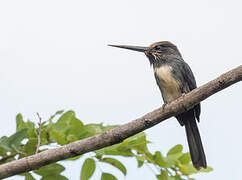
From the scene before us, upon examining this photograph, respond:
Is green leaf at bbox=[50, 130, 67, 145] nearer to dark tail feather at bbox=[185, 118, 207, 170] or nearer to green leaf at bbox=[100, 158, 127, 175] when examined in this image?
green leaf at bbox=[100, 158, 127, 175]

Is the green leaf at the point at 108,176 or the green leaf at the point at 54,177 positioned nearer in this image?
the green leaf at the point at 54,177

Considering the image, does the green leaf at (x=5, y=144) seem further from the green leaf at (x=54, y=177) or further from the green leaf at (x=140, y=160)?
the green leaf at (x=140, y=160)

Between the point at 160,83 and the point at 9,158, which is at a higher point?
the point at 160,83

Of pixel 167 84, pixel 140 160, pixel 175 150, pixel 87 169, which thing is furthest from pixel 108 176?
pixel 167 84

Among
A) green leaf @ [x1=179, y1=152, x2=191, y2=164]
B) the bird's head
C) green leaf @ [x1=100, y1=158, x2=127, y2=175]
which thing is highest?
the bird's head

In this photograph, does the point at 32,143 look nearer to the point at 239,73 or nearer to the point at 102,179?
the point at 102,179

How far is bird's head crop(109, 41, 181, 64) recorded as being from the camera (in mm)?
4527

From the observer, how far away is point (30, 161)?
6.81 feet

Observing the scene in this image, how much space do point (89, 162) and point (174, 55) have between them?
246 centimetres

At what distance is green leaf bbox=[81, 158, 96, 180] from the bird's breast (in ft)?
5.82

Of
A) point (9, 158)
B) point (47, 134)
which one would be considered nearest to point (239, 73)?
point (47, 134)

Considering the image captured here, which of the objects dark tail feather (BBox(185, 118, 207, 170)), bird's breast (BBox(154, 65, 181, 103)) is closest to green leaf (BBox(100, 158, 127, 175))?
dark tail feather (BBox(185, 118, 207, 170))

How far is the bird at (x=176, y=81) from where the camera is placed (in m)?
4.06

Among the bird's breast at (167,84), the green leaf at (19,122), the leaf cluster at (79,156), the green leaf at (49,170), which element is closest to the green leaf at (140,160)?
the leaf cluster at (79,156)
